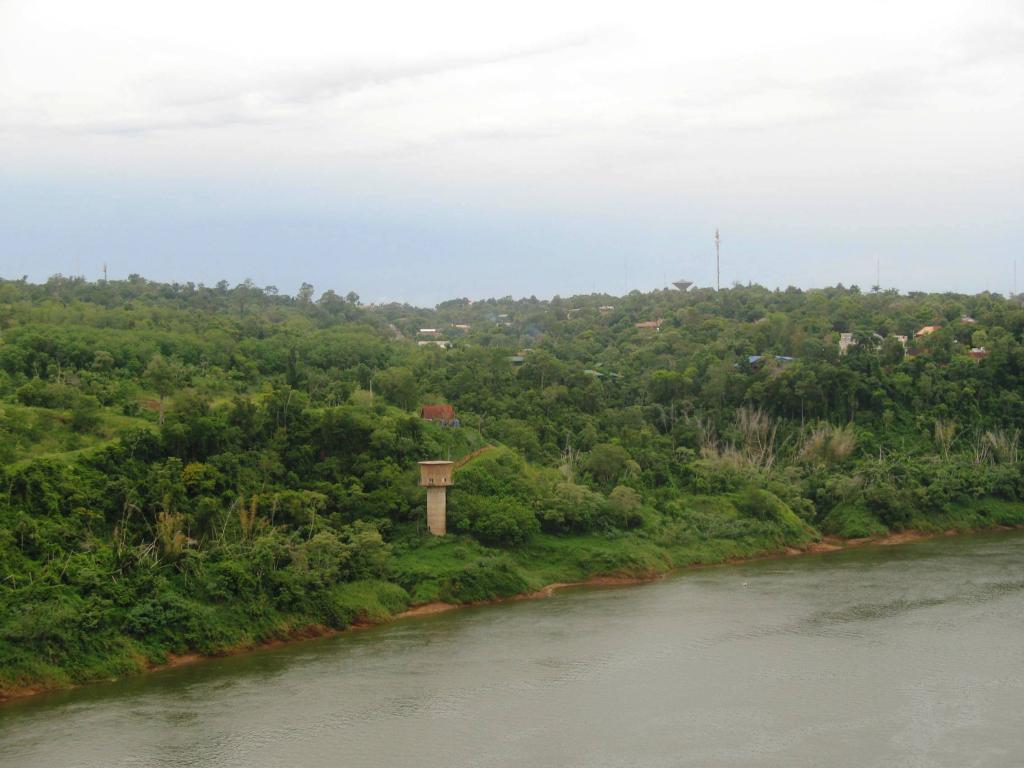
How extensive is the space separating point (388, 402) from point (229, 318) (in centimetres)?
1589

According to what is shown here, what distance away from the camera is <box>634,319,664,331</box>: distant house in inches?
2622

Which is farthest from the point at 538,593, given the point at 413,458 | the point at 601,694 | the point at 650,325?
the point at 650,325

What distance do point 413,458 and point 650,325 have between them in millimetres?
36110

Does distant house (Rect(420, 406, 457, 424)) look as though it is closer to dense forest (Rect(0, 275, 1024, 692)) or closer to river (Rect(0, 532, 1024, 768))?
dense forest (Rect(0, 275, 1024, 692))

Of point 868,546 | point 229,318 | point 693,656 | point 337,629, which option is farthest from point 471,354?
point 693,656

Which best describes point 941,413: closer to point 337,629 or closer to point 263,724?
point 337,629

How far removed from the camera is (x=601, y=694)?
22.2 metres

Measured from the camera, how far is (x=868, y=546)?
39.7 m

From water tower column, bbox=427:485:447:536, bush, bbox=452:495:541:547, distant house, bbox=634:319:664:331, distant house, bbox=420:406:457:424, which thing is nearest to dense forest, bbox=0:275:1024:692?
bush, bbox=452:495:541:547

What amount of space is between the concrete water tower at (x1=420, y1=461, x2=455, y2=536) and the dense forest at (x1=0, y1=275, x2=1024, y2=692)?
1.15 feet

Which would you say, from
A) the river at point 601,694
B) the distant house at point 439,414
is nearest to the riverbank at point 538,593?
the river at point 601,694

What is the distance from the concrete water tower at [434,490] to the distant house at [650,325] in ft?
116

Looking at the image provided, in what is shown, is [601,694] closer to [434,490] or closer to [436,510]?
[436,510]

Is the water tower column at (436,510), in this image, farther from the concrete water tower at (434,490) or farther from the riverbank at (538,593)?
the riverbank at (538,593)
